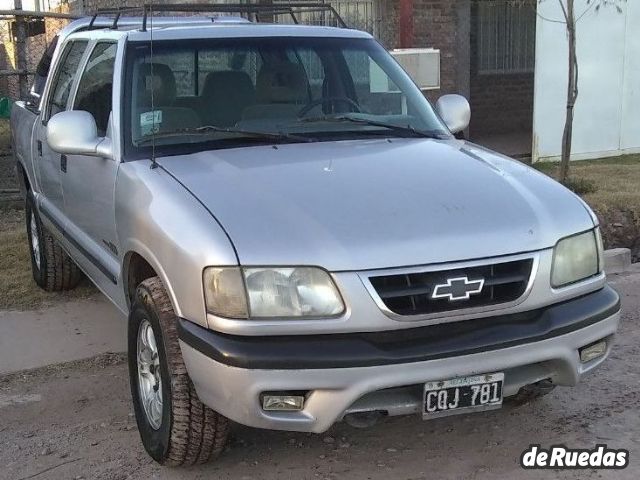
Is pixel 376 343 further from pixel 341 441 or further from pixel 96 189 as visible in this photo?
pixel 96 189

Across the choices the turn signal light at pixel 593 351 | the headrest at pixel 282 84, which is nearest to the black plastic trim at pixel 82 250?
the headrest at pixel 282 84

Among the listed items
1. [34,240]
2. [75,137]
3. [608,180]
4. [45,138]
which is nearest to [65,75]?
[45,138]

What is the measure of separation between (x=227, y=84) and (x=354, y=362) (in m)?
2.02

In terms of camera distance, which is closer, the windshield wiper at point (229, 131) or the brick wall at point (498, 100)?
the windshield wiper at point (229, 131)

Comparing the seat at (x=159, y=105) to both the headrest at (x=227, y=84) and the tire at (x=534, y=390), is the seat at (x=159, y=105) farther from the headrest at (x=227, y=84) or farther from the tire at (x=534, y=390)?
the tire at (x=534, y=390)

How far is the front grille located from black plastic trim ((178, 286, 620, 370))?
8 centimetres

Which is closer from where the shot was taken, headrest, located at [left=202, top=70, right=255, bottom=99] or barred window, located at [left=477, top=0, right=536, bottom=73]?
headrest, located at [left=202, top=70, right=255, bottom=99]

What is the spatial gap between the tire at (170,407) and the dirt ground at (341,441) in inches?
6.1

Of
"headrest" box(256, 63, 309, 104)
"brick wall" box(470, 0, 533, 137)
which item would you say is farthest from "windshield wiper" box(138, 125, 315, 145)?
"brick wall" box(470, 0, 533, 137)

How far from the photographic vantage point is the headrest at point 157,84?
4246mm

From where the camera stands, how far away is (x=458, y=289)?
10.1 feet

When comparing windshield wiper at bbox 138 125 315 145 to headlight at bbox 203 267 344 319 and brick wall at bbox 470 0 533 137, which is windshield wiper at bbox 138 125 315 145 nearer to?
headlight at bbox 203 267 344 319

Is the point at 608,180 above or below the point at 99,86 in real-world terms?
below

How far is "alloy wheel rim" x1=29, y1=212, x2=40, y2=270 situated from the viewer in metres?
6.35
